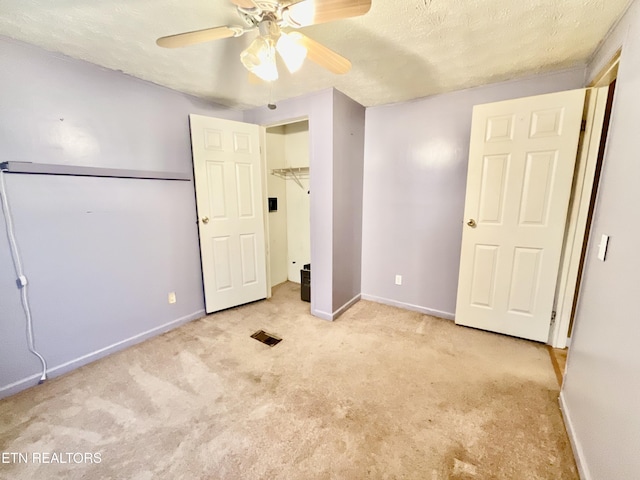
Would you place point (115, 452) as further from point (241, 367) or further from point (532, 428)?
point (532, 428)

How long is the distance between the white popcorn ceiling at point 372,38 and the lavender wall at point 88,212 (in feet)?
0.71

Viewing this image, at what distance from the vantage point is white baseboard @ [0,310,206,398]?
5.60ft

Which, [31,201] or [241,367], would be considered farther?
[241,367]

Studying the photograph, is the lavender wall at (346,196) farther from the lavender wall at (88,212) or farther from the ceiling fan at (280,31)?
the lavender wall at (88,212)

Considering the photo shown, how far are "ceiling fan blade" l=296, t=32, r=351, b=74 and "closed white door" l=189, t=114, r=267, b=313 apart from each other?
1.67 metres

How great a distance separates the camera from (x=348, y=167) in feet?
8.89

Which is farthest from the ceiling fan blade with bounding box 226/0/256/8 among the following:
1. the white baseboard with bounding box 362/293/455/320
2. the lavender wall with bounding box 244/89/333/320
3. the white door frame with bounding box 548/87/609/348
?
the white baseboard with bounding box 362/293/455/320

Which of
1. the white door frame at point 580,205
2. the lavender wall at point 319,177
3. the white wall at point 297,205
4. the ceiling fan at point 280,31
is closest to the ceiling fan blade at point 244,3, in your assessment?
the ceiling fan at point 280,31

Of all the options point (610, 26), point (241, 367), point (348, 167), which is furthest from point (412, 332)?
point (610, 26)

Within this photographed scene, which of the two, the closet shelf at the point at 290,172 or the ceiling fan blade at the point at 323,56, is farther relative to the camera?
the closet shelf at the point at 290,172

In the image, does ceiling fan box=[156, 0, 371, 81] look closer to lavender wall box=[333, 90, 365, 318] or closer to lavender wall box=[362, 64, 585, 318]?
lavender wall box=[333, 90, 365, 318]

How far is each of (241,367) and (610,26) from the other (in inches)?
125

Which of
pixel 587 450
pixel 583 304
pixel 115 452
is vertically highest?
pixel 583 304

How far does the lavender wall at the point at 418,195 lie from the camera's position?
2480mm
